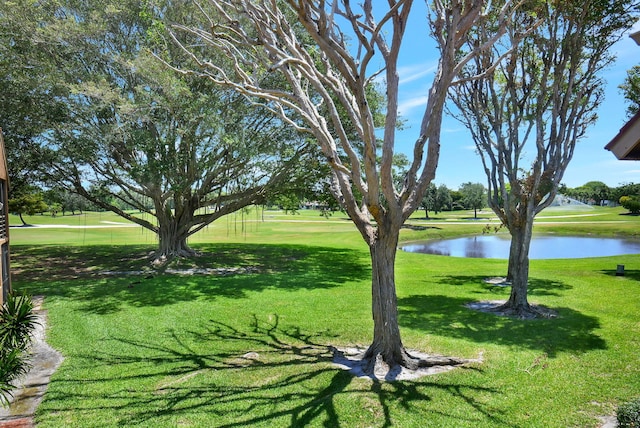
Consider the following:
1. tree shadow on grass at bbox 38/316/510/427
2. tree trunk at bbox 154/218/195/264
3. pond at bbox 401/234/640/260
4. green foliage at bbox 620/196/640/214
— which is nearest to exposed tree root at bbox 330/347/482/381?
tree shadow on grass at bbox 38/316/510/427

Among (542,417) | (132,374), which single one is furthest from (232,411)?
(542,417)

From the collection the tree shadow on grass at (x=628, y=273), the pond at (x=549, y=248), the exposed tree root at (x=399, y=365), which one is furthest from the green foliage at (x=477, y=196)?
the exposed tree root at (x=399, y=365)

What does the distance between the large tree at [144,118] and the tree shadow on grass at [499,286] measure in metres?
7.82

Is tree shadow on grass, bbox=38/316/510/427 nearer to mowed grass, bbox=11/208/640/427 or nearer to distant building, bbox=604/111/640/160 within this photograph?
mowed grass, bbox=11/208/640/427

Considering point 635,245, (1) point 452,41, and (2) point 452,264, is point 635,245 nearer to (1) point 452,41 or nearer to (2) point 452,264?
(2) point 452,264

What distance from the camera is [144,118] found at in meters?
13.7

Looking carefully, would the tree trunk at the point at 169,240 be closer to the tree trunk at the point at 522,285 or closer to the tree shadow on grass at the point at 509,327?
the tree shadow on grass at the point at 509,327

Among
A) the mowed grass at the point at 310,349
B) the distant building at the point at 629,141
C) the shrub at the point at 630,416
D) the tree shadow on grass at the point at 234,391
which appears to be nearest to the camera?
the distant building at the point at 629,141

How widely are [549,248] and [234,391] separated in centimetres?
3192

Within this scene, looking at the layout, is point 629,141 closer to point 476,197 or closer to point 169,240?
point 169,240

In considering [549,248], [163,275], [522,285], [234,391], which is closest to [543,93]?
[522,285]

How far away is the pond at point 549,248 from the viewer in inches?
1091

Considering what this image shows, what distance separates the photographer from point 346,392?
562cm

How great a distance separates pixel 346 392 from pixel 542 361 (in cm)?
342
